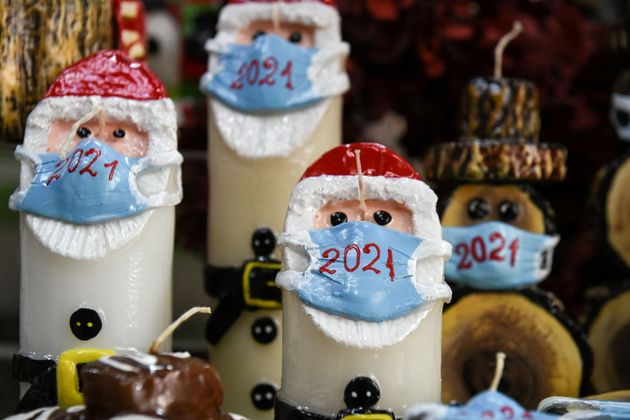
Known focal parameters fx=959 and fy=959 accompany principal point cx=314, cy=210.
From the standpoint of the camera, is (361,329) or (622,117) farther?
(622,117)

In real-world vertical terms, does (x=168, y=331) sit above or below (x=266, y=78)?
below

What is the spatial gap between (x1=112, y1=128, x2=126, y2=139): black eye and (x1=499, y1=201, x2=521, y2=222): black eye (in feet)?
1.92

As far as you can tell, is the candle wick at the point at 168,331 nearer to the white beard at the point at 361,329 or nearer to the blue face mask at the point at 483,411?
the white beard at the point at 361,329

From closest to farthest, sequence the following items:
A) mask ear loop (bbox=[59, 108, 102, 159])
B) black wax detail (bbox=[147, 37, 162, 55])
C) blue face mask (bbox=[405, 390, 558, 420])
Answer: blue face mask (bbox=[405, 390, 558, 420]) < mask ear loop (bbox=[59, 108, 102, 159]) < black wax detail (bbox=[147, 37, 162, 55])

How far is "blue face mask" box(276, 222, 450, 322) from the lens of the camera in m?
1.11

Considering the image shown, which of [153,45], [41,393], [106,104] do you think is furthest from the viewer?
[153,45]

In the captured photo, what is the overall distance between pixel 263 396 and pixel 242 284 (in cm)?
18

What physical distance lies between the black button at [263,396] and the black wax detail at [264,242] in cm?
20

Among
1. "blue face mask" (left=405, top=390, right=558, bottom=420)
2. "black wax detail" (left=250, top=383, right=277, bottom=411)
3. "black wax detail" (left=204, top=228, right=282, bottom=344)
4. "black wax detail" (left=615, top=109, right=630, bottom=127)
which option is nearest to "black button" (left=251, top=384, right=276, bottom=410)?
"black wax detail" (left=250, top=383, right=277, bottom=411)

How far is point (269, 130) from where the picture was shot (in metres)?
1.46

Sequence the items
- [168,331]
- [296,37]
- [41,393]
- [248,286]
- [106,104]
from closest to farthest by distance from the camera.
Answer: [168,331] < [41,393] < [106,104] < [248,286] < [296,37]

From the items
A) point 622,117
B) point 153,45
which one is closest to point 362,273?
point 622,117

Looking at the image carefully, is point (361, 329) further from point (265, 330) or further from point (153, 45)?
point (153, 45)

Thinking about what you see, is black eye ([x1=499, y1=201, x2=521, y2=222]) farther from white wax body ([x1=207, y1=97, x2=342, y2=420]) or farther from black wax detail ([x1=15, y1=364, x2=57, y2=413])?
black wax detail ([x1=15, y1=364, x2=57, y2=413])
